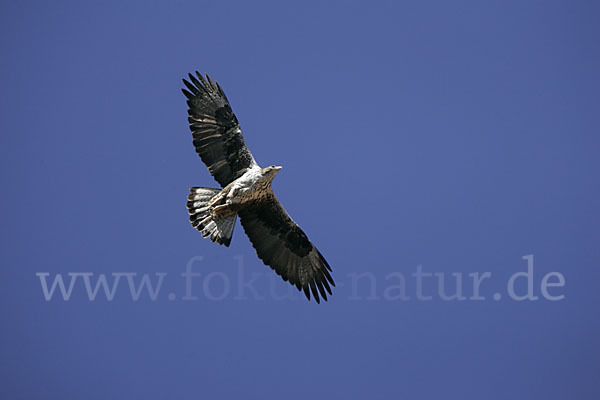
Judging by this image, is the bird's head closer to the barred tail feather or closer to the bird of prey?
the bird of prey

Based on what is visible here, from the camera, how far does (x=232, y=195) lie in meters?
10.7

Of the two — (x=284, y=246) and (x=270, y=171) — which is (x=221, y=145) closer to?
(x=270, y=171)

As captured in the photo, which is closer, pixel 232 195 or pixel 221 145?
pixel 232 195

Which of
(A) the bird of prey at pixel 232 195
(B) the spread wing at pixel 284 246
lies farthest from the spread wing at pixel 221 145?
(B) the spread wing at pixel 284 246

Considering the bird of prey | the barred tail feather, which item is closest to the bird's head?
the bird of prey

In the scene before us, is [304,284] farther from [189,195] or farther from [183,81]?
[183,81]

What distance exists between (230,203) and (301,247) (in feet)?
4.68

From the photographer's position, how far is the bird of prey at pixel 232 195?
10773mm

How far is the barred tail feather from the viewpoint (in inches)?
428

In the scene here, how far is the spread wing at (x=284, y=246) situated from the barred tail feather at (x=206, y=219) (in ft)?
1.41

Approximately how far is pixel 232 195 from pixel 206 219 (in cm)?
53

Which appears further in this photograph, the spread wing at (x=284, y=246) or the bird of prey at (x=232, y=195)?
the spread wing at (x=284, y=246)

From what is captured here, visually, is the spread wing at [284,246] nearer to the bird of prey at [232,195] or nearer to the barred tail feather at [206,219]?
the bird of prey at [232,195]

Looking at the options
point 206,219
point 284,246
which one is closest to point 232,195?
point 206,219
